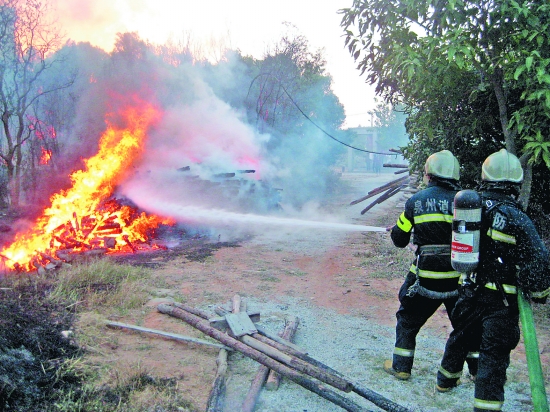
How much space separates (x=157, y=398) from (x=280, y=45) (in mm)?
26091

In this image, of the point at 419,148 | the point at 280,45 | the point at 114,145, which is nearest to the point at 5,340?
the point at 419,148

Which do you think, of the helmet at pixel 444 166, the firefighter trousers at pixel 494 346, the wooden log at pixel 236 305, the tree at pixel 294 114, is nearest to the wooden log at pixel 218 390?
the wooden log at pixel 236 305

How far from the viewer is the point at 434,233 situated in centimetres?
366

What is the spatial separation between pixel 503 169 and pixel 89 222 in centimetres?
887

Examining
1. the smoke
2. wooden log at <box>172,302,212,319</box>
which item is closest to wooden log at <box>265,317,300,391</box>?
wooden log at <box>172,302,212,319</box>

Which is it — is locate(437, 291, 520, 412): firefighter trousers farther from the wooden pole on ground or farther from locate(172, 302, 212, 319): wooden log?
locate(172, 302, 212, 319): wooden log

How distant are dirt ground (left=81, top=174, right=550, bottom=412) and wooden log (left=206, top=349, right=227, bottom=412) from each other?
0.11 metres

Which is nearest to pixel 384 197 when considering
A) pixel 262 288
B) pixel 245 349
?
pixel 262 288

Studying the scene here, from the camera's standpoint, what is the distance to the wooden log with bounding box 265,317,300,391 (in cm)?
359

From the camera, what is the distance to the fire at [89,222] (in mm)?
8118

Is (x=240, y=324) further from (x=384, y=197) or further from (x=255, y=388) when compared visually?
(x=384, y=197)

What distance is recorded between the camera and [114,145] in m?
12.6

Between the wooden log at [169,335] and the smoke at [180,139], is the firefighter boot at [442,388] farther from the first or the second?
the smoke at [180,139]

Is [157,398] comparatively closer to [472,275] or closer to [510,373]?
[472,275]
